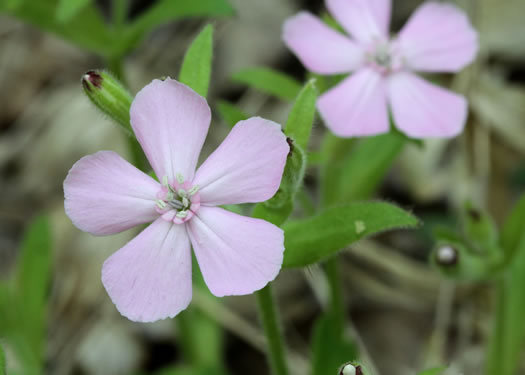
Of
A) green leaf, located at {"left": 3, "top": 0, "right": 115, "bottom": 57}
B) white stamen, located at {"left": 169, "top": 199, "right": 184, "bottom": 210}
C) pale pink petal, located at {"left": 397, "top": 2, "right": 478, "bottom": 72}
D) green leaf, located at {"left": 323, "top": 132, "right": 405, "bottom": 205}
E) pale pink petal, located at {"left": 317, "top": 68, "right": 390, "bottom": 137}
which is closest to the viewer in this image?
white stamen, located at {"left": 169, "top": 199, "right": 184, "bottom": 210}

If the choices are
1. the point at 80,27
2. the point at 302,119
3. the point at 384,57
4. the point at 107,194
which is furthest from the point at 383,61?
the point at 80,27

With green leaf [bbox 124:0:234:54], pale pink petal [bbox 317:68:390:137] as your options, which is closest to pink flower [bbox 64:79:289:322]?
pale pink petal [bbox 317:68:390:137]

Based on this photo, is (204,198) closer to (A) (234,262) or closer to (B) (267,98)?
(A) (234,262)

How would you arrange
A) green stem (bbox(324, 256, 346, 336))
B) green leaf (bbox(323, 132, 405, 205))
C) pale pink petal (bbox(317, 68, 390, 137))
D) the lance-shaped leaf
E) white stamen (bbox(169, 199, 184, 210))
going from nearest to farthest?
1. white stamen (bbox(169, 199, 184, 210))
2. the lance-shaped leaf
3. pale pink petal (bbox(317, 68, 390, 137))
4. green stem (bbox(324, 256, 346, 336))
5. green leaf (bbox(323, 132, 405, 205))

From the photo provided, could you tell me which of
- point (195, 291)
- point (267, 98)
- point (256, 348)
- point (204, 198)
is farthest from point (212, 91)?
point (204, 198)

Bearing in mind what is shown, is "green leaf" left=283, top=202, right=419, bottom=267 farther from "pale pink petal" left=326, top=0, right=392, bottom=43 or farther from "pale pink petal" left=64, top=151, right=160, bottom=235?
"pale pink petal" left=326, top=0, right=392, bottom=43

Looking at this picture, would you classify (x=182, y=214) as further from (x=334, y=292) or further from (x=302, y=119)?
(x=334, y=292)

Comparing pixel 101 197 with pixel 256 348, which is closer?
pixel 101 197
